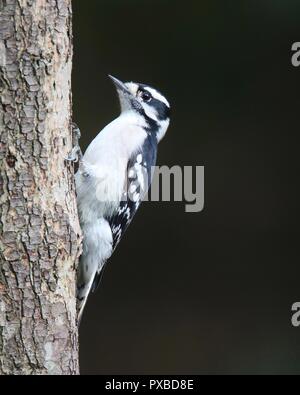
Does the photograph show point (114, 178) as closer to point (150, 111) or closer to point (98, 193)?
point (98, 193)

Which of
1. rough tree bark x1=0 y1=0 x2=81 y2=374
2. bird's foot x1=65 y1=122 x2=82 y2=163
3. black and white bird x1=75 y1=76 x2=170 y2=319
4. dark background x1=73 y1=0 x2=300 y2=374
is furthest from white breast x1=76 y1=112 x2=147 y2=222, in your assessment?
dark background x1=73 y1=0 x2=300 y2=374

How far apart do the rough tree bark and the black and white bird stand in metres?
0.59

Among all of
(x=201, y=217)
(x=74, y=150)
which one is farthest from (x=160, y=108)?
(x=201, y=217)

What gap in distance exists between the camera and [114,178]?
355 centimetres

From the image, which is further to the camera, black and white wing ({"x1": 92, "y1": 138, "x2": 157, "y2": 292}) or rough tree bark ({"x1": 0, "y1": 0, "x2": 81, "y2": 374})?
black and white wing ({"x1": 92, "y1": 138, "x2": 157, "y2": 292})

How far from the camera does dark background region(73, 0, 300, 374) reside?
5566 millimetres

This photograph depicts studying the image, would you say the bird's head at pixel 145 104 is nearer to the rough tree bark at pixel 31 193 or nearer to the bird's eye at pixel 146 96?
the bird's eye at pixel 146 96

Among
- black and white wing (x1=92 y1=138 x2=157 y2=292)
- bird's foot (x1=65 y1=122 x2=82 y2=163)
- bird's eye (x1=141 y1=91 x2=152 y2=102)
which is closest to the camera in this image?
bird's foot (x1=65 y1=122 x2=82 y2=163)

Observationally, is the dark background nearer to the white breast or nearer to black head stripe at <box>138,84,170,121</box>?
black head stripe at <box>138,84,170,121</box>

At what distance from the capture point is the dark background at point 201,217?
219 inches

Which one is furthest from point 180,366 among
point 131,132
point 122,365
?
point 131,132

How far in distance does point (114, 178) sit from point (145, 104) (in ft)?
2.00

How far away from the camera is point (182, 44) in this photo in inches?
219
